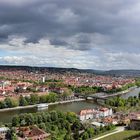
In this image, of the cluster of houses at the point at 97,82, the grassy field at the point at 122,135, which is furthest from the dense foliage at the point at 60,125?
the cluster of houses at the point at 97,82

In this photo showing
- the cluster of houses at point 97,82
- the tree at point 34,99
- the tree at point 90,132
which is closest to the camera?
the tree at point 90,132

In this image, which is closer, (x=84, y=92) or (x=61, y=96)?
(x=61, y=96)

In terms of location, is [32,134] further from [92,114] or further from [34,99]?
[34,99]

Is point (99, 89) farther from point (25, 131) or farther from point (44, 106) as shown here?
point (25, 131)

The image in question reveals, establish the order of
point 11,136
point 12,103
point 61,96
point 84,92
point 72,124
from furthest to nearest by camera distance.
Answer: point 84,92 < point 61,96 < point 12,103 < point 72,124 < point 11,136

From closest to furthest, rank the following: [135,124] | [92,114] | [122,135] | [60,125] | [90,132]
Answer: [90,132] < [122,135] < [60,125] < [135,124] < [92,114]

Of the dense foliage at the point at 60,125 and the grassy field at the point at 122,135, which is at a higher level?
the dense foliage at the point at 60,125

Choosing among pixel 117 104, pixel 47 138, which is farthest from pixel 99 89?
pixel 47 138

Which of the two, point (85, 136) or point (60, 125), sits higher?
point (60, 125)

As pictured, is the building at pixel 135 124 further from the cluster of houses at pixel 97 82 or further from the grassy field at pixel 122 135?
the cluster of houses at pixel 97 82

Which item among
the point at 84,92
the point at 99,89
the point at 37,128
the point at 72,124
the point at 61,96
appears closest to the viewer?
the point at 37,128

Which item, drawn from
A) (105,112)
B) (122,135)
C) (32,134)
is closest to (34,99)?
(105,112)
